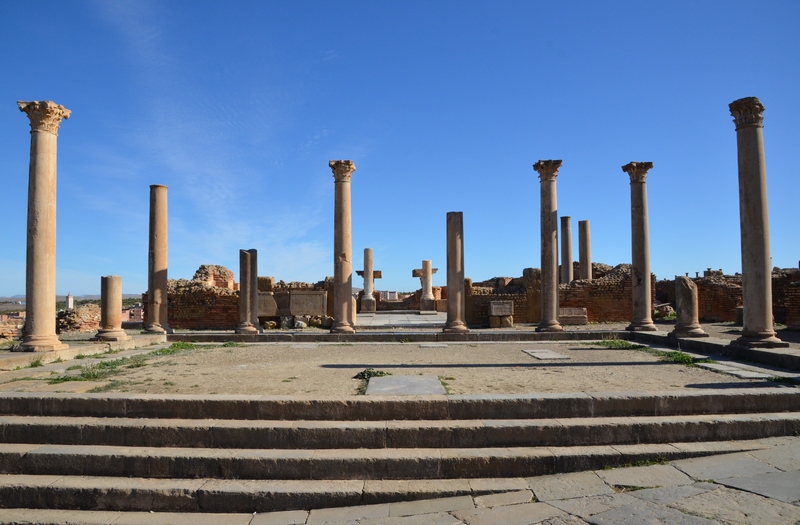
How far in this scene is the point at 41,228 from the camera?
A: 11.0 metres

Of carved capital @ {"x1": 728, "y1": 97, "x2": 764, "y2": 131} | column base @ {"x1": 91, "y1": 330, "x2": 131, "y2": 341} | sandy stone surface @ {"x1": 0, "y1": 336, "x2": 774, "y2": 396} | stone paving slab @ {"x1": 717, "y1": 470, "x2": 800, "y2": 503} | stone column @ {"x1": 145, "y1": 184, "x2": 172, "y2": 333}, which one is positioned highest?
carved capital @ {"x1": 728, "y1": 97, "x2": 764, "y2": 131}

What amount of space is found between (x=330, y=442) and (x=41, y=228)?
8.71m

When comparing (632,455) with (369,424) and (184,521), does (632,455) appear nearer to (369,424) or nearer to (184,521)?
(369,424)

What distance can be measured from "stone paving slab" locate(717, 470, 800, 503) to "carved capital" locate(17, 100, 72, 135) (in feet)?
41.7

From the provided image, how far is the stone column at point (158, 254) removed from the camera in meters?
16.1

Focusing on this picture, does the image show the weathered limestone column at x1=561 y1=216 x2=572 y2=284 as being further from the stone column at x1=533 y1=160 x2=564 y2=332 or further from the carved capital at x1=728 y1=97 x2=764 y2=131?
the carved capital at x1=728 y1=97 x2=764 y2=131

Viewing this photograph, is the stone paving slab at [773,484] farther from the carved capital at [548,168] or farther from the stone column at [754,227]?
the carved capital at [548,168]

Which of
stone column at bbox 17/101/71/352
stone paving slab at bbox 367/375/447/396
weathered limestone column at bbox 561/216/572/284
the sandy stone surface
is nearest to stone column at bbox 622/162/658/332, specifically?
the sandy stone surface

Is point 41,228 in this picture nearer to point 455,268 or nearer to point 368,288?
point 455,268

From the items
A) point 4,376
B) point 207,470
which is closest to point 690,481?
point 207,470

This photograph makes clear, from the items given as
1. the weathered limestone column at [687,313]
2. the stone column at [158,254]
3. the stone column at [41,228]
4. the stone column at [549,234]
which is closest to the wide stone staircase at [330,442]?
the stone column at [41,228]

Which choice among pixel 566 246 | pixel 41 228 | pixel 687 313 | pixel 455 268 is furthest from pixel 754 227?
pixel 566 246

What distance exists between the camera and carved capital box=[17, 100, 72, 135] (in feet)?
36.3

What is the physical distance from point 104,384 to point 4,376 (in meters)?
2.07
